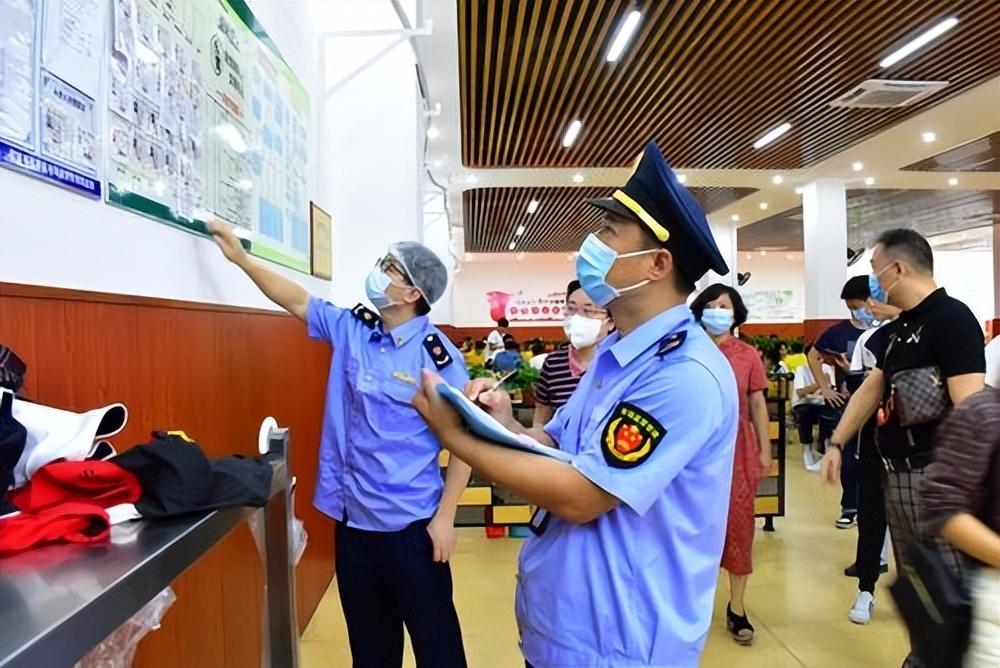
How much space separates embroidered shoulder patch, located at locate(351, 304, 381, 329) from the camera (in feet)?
7.14

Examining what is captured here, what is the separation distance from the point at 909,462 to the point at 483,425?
1968 millimetres

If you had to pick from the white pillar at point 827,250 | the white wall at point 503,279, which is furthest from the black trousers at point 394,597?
the white wall at point 503,279

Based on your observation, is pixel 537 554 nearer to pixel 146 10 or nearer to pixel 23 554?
pixel 23 554

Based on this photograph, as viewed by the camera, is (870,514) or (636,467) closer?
(636,467)

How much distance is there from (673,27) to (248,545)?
4989 mm

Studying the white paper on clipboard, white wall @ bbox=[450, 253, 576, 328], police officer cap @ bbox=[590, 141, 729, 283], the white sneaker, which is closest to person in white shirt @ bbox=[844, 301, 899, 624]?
the white sneaker

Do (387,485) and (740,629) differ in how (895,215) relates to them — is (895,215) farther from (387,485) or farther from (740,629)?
(387,485)

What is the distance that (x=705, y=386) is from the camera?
3.81 feet

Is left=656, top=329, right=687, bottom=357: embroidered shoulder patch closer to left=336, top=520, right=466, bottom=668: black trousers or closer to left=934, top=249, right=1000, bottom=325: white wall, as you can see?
left=336, top=520, right=466, bottom=668: black trousers

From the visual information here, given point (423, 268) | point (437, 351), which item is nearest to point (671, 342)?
point (437, 351)

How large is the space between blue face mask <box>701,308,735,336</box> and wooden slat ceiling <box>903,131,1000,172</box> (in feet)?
23.5

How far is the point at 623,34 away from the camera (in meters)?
5.69

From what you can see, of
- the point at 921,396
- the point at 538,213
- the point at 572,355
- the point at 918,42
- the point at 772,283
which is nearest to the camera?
the point at 921,396

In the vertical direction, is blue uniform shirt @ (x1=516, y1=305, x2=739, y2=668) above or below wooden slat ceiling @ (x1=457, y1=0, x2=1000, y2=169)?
below
